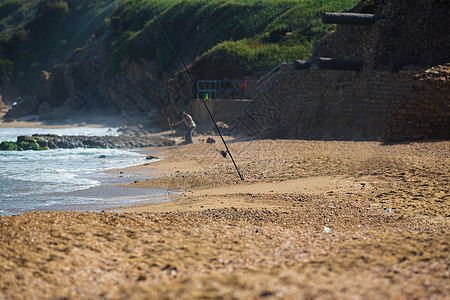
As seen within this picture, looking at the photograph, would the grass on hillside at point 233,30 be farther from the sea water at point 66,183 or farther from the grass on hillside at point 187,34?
the sea water at point 66,183

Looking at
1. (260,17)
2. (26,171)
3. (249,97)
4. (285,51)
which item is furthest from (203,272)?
(260,17)

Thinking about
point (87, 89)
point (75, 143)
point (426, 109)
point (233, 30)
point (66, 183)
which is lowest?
point (66, 183)

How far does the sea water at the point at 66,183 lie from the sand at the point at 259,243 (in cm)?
99

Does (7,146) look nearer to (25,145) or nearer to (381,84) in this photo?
(25,145)

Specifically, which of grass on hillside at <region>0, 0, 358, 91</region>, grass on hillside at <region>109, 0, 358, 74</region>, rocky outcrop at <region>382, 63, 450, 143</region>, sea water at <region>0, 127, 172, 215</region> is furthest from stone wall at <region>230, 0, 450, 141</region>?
grass on hillside at <region>109, 0, 358, 74</region>

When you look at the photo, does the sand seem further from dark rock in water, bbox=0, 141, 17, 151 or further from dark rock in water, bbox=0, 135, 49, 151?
dark rock in water, bbox=0, 141, 17, 151

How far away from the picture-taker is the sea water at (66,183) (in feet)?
26.7

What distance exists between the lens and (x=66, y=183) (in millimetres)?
10484

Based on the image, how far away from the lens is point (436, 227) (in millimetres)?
5664

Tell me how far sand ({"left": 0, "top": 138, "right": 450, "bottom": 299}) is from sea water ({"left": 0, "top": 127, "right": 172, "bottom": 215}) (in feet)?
3.24

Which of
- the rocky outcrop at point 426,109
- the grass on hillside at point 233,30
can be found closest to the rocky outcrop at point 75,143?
the grass on hillside at point 233,30

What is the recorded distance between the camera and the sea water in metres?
8.14

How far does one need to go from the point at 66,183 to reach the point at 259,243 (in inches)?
270

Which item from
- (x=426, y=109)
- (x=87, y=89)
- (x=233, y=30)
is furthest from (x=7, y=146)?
(x=87, y=89)
